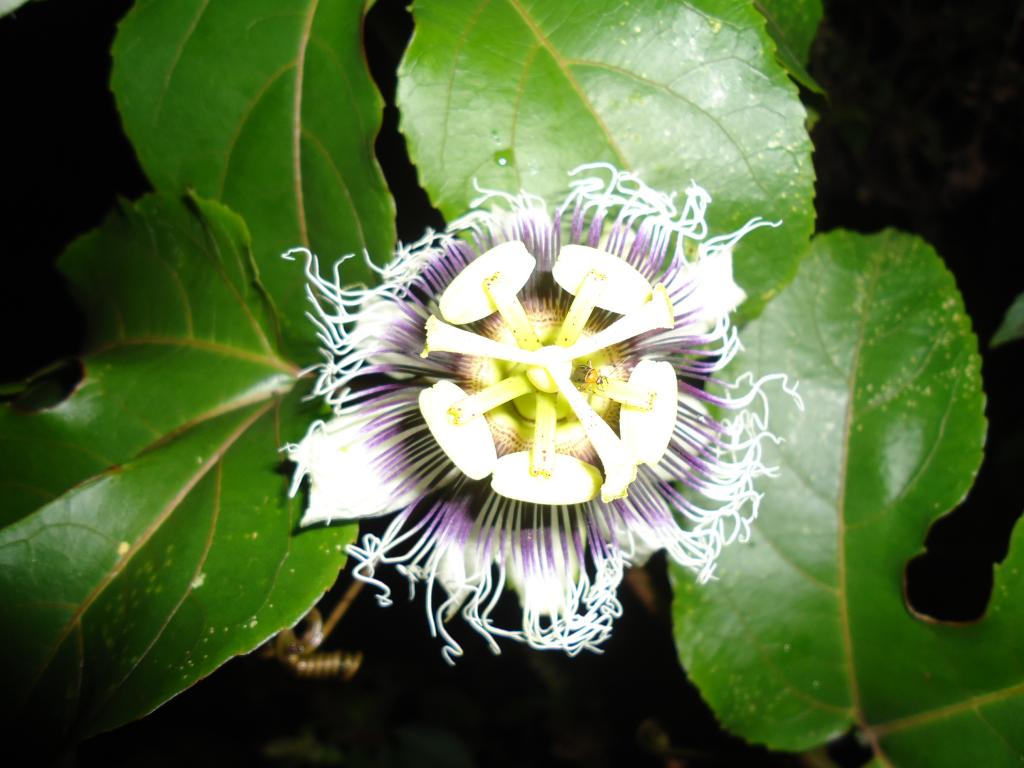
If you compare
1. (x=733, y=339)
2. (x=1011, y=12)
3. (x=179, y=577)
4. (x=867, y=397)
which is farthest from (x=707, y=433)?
(x=1011, y=12)

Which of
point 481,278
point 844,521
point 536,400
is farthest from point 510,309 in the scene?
point 844,521

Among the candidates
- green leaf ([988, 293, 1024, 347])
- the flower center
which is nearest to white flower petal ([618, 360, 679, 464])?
the flower center

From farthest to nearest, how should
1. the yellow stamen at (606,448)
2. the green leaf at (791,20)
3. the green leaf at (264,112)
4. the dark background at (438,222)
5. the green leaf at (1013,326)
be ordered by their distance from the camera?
the dark background at (438,222)
the green leaf at (1013,326)
the green leaf at (791,20)
the green leaf at (264,112)
the yellow stamen at (606,448)

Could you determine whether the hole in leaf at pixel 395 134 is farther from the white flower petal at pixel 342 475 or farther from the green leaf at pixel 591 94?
the white flower petal at pixel 342 475

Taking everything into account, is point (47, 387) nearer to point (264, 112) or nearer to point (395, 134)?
point (264, 112)

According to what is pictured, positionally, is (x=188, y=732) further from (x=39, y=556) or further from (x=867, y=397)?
(x=867, y=397)

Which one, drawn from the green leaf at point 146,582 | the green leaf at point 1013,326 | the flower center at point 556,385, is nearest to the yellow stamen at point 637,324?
the flower center at point 556,385
